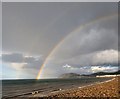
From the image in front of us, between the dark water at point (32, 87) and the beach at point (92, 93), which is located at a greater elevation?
the beach at point (92, 93)

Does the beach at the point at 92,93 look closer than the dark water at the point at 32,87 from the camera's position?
Yes

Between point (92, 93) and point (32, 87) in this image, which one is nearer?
point (92, 93)

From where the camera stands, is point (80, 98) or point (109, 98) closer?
point (109, 98)

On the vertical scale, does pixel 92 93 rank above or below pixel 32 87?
above

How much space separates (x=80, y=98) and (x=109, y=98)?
3713 mm

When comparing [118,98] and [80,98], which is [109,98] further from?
[80,98]

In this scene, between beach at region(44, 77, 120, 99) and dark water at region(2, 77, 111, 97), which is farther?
dark water at region(2, 77, 111, 97)

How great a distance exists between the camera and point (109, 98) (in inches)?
853

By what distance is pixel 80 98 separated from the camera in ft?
80.0

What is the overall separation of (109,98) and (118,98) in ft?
2.74

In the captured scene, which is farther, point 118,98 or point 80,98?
point 80,98

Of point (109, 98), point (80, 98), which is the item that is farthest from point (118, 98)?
point (80, 98)

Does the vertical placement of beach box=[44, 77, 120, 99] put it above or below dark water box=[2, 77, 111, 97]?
above
